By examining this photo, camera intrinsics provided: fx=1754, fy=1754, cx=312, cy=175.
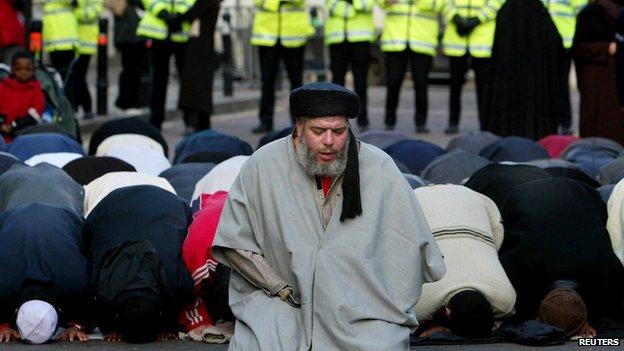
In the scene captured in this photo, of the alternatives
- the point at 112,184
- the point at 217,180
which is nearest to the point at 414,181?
the point at 217,180

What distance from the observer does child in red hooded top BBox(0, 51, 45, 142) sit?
589 inches

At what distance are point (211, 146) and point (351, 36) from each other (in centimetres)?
569

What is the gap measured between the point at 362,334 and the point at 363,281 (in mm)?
230

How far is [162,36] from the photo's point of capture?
59.5 feet

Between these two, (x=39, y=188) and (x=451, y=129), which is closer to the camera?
(x=39, y=188)

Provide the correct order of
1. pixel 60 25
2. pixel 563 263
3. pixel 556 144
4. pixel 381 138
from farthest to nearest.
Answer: pixel 60 25 → pixel 556 144 → pixel 381 138 → pixel 563 263

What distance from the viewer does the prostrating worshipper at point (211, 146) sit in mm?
13289

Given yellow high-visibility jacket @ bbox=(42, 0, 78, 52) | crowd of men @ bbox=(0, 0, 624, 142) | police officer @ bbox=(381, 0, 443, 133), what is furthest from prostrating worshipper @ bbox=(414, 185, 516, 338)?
yellow high-visibility jacket @ bbox=(42, 0, 78, 52)

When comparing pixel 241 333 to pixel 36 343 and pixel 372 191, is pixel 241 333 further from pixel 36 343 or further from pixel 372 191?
pixel 36 343

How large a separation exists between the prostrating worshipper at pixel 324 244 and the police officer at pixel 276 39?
1094 cm

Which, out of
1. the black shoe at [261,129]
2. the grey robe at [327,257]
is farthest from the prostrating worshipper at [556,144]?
the grey robe at [327,257]

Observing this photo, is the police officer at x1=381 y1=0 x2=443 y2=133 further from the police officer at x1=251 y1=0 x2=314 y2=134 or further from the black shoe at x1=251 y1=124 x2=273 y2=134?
the black shoe at x1=251 y1=124 x2=273 y2=134

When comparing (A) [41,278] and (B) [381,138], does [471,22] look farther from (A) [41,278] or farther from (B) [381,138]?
(A) [41,278]

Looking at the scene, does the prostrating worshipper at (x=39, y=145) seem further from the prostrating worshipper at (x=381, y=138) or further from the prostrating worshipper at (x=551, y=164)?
the prostrating worshipper at (x=551, y=164)
